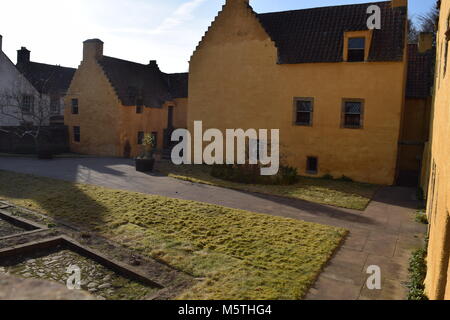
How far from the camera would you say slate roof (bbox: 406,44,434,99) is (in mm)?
20609

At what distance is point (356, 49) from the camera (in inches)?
746

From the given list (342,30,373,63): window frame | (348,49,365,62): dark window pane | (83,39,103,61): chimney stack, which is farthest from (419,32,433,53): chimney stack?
(83,39,103,61): chimney stack

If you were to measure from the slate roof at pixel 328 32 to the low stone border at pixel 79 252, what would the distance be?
15.8 meters

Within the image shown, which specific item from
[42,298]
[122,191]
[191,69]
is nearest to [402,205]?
[122,191]

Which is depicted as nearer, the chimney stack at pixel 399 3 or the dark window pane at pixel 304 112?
the chimney stack at pixel 399 3

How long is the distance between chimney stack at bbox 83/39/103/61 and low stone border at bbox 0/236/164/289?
928 inches

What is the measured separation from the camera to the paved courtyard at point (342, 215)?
23.2ft

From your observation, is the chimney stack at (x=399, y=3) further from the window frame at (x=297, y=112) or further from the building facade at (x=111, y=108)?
the building facade at (x=111, y=108)

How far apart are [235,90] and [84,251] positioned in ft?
52.2

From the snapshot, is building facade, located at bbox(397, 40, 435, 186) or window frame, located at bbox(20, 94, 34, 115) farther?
window frame, located at bbox(20, 94, 34, 115)

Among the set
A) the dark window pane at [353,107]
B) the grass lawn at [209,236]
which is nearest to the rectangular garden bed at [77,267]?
the grass lawn at [209,236]

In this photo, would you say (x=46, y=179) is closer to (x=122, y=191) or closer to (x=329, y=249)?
(x=122, y=191)

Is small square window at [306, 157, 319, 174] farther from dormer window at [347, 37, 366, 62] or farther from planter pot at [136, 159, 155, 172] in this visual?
planter pot at [136, 159, 155, 172]

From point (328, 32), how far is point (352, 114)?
16.7ft
